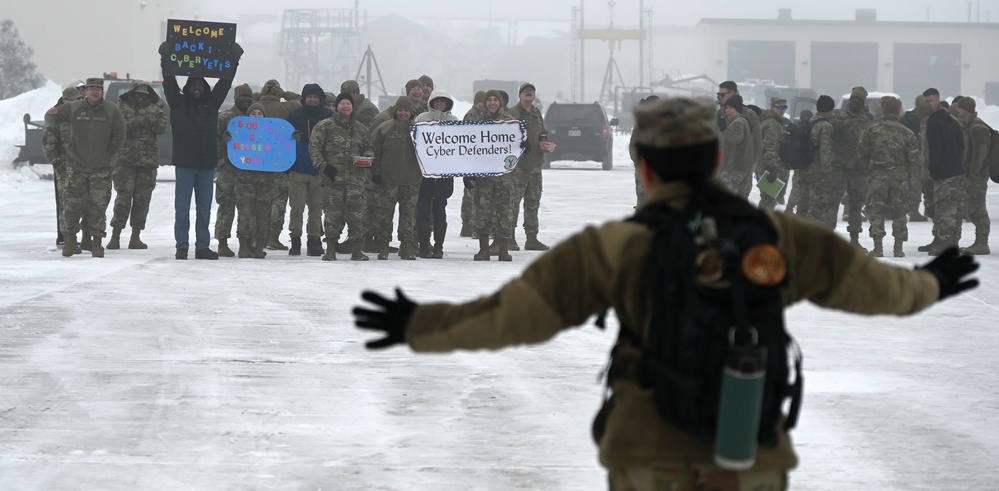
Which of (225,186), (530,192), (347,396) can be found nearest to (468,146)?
(530,192)

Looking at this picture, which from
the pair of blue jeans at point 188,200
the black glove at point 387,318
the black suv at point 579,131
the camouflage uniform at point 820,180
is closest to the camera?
the black glove at point 387,318

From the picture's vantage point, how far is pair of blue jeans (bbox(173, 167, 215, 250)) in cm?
1523

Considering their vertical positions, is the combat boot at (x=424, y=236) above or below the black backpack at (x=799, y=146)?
below

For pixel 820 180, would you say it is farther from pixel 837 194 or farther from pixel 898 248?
pixel 898 248

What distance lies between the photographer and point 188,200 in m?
15.4

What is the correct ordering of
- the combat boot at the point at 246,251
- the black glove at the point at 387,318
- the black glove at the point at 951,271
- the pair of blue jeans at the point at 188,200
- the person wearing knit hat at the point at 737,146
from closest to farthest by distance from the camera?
the black glove at the point at 387,318 → the black glove at the point at 951,271 → the pair of blue jeans at the point at 188,200 → the combat boot at the point at 246,251 → the person wearing knit hat at the point at 737,146

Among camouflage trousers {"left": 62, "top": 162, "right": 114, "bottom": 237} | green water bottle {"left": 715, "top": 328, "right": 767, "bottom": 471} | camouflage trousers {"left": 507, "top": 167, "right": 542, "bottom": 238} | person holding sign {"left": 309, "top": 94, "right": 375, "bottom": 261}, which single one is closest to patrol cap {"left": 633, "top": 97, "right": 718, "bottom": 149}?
green water bottle {"left": 715, "top": 328, "right": 767, "bottom": 471}

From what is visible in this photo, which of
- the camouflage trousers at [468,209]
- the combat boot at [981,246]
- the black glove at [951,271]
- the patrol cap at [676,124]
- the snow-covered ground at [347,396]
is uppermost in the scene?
the patrol cap at [676,124]

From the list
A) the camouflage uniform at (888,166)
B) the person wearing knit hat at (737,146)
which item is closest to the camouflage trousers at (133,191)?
the person wearing knit hat at (737,146)

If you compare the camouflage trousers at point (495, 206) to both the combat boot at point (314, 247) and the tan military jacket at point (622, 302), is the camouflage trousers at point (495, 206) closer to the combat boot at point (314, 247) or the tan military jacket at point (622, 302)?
the combat boot at point (314, 247)

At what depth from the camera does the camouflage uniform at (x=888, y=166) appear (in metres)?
Answer: 16.0

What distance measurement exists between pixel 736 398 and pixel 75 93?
14292 mm

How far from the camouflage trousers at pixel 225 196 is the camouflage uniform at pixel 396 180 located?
5.16ft

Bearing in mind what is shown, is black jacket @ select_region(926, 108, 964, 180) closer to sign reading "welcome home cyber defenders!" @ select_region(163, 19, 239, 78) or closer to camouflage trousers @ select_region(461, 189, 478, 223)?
camouflage trousers @ select_region(461, 189, 478, 223)
